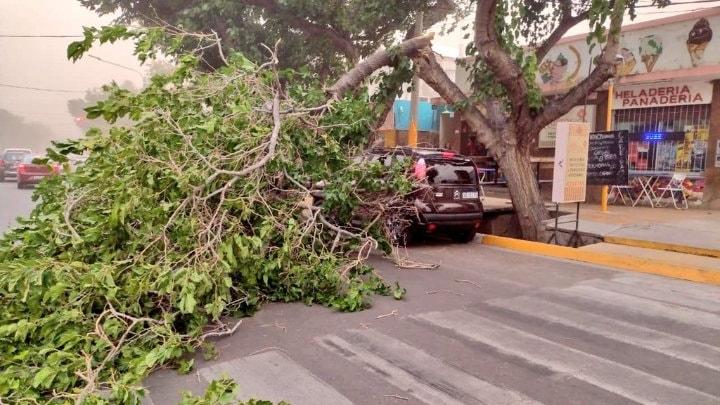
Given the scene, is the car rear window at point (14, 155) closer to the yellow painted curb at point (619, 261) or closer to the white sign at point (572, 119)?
the white sign at point (572, 119)

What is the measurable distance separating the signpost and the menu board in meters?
1.17

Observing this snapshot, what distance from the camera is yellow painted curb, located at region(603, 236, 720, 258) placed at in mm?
8280

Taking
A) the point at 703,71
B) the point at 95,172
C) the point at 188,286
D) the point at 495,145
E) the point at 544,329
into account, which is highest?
the point at 703,71

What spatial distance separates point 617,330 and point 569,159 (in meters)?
4.78

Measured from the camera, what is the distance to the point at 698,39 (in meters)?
12.6

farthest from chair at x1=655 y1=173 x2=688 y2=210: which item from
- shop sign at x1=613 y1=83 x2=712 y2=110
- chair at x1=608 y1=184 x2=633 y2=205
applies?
shop sign at x1=613 y1=83 x2=712 y2=110

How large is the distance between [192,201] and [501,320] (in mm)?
3422

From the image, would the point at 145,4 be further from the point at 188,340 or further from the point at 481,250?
the point at 188,340

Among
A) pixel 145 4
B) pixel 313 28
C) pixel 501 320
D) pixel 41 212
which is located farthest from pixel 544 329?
pixel 145 4

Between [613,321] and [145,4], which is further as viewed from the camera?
[145,4]

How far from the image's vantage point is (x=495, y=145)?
10.4 m

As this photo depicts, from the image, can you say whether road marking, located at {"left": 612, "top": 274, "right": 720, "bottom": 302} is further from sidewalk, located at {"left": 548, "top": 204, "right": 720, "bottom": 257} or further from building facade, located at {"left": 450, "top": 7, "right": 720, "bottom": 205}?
building facade, located at {"left": 450, "top": 7, "right": 720, "bottom": 205}

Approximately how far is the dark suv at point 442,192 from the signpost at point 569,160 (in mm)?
1459

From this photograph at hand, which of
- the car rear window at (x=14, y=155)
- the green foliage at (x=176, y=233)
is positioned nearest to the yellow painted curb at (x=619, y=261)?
the green foliage at (x=176, y=233)
